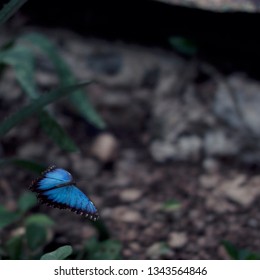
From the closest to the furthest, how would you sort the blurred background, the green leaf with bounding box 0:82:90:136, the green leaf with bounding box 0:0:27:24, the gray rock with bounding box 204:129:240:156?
the green leaf with bounding box 0:0:27:24 < the green leaf with bounding box 0:82:90:136 < the blurred background < the gray rock with bounding box 204:129:240:156

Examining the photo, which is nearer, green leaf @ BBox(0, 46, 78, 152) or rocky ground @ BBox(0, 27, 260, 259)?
green leaf @ BBox(0, 46, 78, 152)

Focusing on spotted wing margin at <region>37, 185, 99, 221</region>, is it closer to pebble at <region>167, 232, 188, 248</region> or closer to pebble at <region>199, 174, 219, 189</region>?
pebble at <region>167, 232, 188, 248</region>

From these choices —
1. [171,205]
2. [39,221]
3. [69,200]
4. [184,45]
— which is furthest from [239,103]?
[69,200]

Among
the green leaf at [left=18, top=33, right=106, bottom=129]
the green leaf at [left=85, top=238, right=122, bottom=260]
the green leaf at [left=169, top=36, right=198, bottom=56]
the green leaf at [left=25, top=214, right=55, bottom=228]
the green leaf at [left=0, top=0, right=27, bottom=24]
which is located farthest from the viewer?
the green leaf at [left=169, top=36, right=198, bottom=56]

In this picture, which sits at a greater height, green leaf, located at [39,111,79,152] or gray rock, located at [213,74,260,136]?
green leaf, located at [39,111,79,152]

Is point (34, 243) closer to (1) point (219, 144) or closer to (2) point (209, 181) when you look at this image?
(2) point (209, 181)

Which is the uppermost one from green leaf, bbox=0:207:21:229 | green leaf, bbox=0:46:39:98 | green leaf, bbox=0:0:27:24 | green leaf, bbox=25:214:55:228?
green leaf, bbox=0:0:27:24

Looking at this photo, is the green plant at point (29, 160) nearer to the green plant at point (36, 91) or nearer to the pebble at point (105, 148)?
the green plant at point (36, 91)

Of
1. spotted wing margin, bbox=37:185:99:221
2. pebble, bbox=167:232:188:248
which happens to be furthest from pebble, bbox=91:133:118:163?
spotted wing margin, bbox=37:185:99:221
